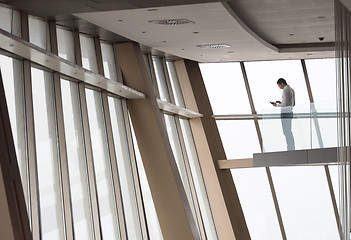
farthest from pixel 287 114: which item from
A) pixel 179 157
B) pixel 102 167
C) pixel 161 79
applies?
pixel 102 167

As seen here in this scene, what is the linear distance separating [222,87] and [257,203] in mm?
3705

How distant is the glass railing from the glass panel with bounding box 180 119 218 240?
295cm

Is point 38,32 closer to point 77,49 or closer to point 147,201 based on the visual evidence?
point 77,49

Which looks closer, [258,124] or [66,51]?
[66,51]

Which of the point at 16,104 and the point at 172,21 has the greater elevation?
the point at 172,21

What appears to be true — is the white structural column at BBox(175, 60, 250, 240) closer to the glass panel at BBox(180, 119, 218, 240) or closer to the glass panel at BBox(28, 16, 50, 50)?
the glass panel at BBox(180, 119, 218, 240)

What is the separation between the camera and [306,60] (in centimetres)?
2220

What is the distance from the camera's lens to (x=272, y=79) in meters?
22.3

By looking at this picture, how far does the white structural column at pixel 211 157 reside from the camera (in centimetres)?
2214

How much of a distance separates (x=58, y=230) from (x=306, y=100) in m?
10.9

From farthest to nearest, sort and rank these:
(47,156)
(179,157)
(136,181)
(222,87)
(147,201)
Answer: (222,87) → (179,157) → (147,201) → (136,181) → (47,156)

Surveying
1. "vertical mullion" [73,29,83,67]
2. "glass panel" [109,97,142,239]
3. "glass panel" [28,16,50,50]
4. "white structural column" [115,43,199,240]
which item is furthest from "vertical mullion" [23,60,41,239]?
"white structural column" [115,43,199,240]

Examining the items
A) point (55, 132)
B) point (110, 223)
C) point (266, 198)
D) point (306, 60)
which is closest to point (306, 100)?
point (306, 60)

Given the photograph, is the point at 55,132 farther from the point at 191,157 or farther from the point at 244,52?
the point at 191,157
